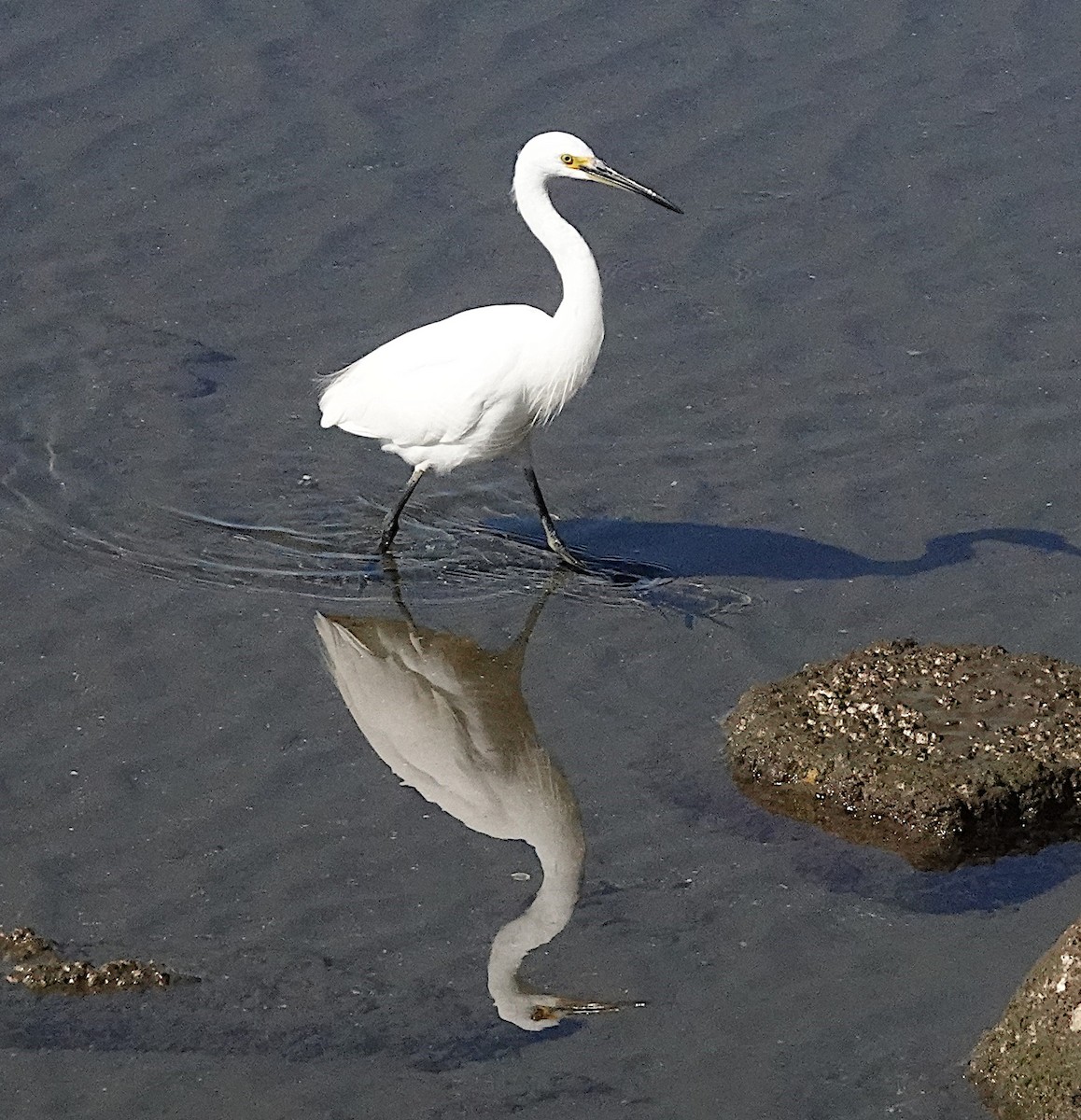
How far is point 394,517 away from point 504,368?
0.69 meters

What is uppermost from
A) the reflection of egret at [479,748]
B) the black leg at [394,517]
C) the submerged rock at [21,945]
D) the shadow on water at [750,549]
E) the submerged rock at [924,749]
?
the submerged rock at [21,945]

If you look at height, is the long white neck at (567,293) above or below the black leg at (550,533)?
above

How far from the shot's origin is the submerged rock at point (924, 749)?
528 cm

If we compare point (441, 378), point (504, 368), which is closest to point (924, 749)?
point (504, 368)

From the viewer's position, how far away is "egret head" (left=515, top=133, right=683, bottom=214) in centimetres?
642

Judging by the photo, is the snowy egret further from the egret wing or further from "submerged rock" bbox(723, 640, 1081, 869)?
"submerged rock" bbox(723, 640, 1081, 869)

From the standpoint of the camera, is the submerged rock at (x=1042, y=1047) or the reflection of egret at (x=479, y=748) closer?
the submerged rock at (x=1042, y=1047)

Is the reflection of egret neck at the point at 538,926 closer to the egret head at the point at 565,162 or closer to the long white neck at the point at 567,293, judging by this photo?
the long white neck at the point at 567,293

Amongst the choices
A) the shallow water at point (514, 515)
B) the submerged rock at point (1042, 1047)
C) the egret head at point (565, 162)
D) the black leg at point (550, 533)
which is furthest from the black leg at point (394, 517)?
the submerged rock at point (1042, 1047)

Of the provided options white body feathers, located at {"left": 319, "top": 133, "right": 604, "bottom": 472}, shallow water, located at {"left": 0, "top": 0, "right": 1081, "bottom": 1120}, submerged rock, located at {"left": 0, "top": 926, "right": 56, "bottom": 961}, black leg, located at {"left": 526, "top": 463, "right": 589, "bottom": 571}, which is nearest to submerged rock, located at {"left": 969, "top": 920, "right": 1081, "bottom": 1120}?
shallow water, located at {"left": 0, "top": 0, "right": 1081, "bottom": 1120}

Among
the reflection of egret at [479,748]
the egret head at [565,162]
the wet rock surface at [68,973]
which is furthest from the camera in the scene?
the egret head at [565,162]

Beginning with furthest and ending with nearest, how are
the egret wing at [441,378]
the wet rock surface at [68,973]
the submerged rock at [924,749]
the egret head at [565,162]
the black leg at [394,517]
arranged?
1. the black leg at [394,517]
2. the egret wing at [441,378]
3. the egret head at [565,162]
4. the submerged rock at [924,749]
5. the wet rock surface at [68,973]

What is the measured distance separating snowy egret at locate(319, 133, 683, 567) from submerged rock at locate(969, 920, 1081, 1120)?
280 centimetres

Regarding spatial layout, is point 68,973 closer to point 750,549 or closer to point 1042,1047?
point 1042,1047
